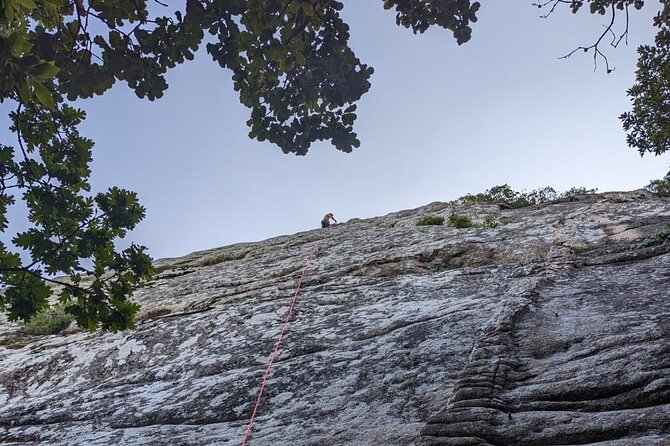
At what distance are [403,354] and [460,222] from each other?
6.66m

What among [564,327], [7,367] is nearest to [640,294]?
[564,327]

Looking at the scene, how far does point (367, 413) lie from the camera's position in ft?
13.5

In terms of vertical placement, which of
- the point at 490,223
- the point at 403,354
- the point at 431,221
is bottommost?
the point at 403,354

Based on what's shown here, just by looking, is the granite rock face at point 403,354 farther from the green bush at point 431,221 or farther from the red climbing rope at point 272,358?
the green bush at point 431,221

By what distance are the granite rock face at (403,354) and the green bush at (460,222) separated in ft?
2.43

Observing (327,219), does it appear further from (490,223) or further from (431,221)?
(490,223)

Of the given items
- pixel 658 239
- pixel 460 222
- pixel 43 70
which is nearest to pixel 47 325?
pixel 43 70

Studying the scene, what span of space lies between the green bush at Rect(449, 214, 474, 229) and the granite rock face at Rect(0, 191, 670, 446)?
2.43 feet

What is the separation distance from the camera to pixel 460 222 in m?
11.3

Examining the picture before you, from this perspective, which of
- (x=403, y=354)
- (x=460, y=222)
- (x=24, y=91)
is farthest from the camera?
(x=460, y=222)

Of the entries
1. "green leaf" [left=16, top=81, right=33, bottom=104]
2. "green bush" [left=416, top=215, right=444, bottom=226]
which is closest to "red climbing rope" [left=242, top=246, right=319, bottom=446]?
"green leaf" [left=16, top=81, right=33, bottom=104]

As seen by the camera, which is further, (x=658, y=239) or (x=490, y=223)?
(x=490, y=223)

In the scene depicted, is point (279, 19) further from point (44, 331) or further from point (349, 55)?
point (44, 331)

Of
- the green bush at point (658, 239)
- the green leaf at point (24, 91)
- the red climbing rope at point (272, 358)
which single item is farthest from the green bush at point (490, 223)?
the green leaf at point (24, 91)
